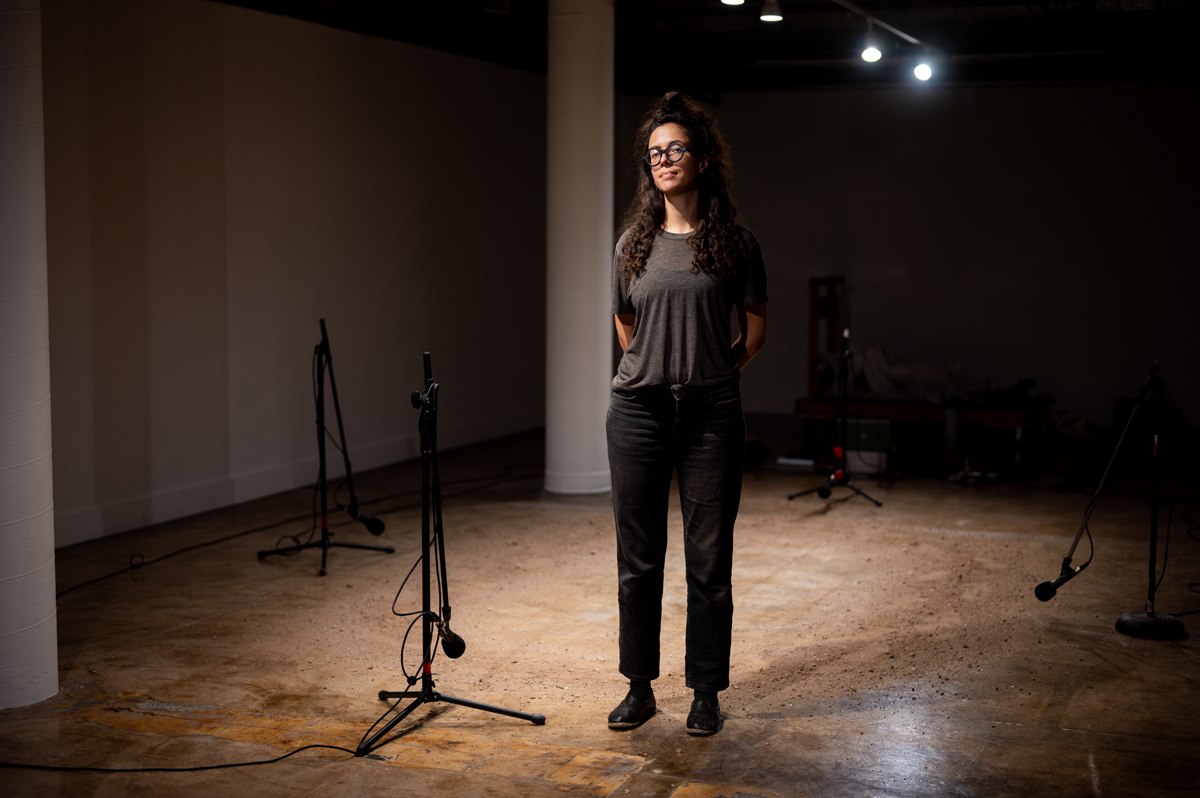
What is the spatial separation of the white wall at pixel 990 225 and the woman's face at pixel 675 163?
794 cm

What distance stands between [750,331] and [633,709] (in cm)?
116

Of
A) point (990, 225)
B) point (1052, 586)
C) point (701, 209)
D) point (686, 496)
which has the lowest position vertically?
point (1052, 586)

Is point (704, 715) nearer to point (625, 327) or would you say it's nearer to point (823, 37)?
point (625, 327)

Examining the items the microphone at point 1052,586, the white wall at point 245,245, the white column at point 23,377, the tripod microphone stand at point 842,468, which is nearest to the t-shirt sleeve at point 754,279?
the microphone at point 1052,586

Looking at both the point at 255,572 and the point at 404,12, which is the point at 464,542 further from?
the point at 404,12

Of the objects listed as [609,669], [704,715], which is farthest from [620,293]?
[609,669]

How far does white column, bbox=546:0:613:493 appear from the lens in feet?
23.2

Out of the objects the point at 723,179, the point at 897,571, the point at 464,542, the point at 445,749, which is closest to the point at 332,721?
the point at 445,749

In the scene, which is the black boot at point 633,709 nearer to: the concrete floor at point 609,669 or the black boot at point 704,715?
the concrete floor at point 609,669

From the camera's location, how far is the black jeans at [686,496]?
3.16 meters

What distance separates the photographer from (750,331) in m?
3.28

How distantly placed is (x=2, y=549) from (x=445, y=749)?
153 centimetres

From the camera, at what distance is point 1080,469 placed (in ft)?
25.1

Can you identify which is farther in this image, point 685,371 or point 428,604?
point 428,604
